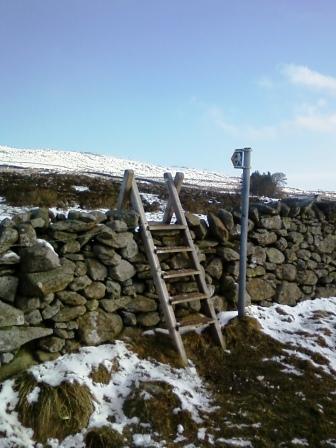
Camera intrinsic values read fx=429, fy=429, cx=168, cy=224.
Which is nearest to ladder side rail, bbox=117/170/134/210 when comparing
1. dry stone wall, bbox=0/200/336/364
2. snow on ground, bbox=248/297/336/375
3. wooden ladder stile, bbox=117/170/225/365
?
wooden ladder stile, bbox=117/170/225/365

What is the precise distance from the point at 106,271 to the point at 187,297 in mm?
1058

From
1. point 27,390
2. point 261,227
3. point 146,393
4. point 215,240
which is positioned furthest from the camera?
point 261,227

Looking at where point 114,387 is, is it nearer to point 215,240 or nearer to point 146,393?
point 146,393

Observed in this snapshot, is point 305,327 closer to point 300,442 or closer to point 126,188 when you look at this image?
point 300,442

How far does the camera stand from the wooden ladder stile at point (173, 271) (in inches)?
198

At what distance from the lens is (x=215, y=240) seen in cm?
639

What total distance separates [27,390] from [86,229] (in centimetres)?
179

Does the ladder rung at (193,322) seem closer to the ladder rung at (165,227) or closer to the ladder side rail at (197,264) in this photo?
the ladder side rail at (197,264)

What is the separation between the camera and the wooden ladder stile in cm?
502

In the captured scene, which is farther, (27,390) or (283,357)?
(283,357)

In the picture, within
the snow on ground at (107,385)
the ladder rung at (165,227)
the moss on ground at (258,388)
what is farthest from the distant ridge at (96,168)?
the snow on ground at (107,385)

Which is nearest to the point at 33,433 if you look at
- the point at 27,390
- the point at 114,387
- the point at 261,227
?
the point at 27,390

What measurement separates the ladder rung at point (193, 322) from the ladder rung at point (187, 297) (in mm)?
238

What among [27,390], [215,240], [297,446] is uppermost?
[215,240]
